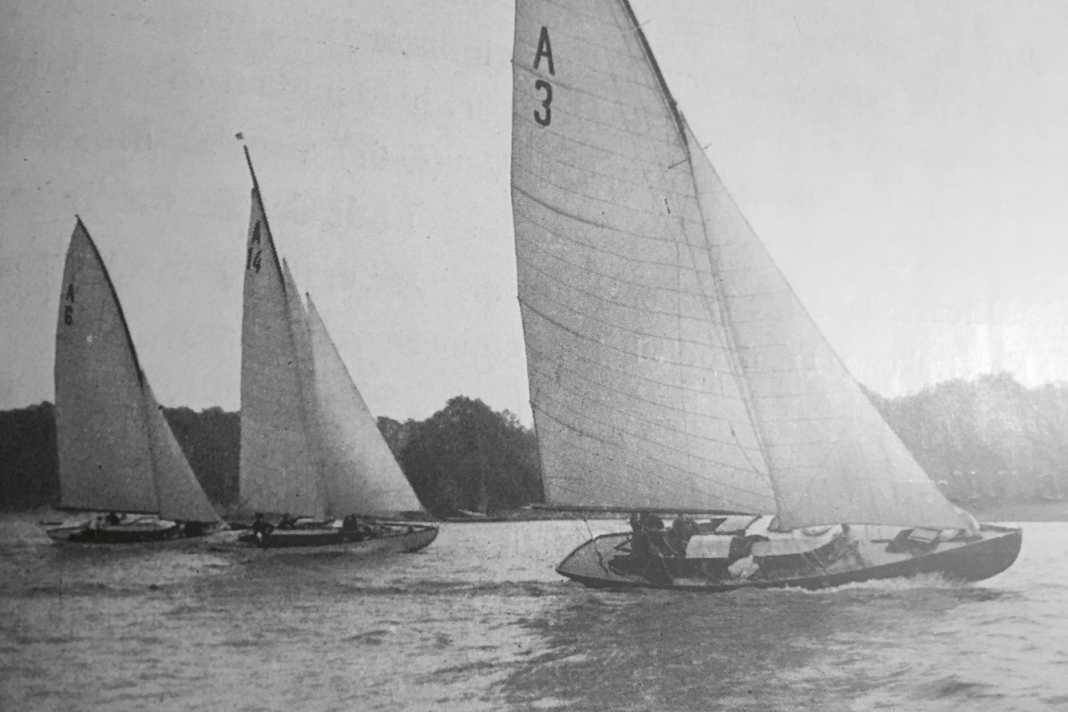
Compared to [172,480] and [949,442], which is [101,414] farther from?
[949,442]

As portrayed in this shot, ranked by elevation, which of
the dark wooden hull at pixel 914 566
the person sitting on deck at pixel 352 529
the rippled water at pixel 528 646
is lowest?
the rippled water at pixel 528 646

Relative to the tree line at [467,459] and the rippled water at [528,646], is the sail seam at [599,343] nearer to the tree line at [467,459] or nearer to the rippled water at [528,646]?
the rippled water at [528,646]

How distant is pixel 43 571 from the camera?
1705cm

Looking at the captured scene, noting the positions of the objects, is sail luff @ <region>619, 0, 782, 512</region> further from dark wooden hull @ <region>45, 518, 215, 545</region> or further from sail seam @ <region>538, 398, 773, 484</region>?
dark wooden hull @ <region>45, 518, 215, 545</region>

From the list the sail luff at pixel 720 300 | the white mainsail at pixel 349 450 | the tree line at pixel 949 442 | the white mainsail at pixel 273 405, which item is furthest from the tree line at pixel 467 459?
the sail luff at pixel 720 300

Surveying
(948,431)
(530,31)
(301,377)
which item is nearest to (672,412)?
(530,31)

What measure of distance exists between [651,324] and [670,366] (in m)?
0.82

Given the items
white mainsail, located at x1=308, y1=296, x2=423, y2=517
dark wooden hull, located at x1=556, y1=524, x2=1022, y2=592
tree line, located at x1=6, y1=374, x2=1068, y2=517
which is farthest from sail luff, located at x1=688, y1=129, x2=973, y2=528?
white mainsail, located at x1=308, y1=296, x2=423, y2=517

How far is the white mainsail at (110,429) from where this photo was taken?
74.3ft

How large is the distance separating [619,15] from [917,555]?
10.2 m

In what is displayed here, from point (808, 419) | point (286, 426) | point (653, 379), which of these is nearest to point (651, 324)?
point (653, 379)

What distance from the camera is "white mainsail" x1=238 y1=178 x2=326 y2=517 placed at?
2638 cm

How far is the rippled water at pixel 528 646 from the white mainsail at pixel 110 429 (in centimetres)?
521

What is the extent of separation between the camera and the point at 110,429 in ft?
84.8
